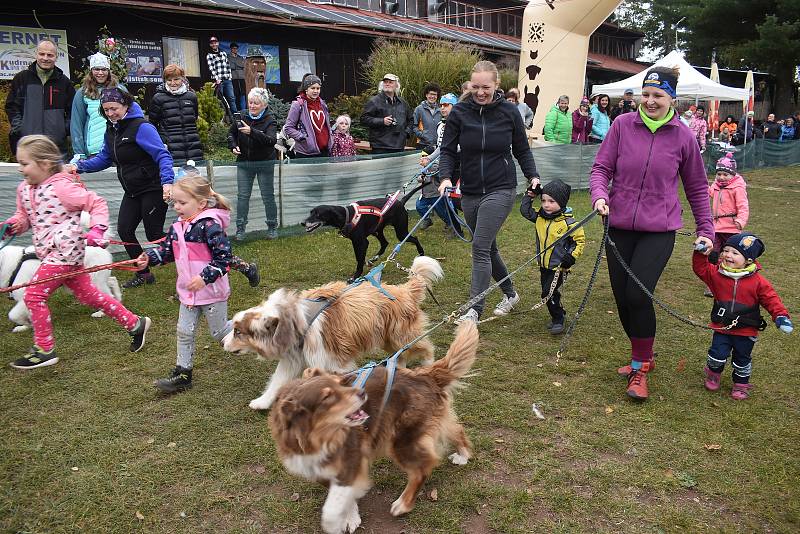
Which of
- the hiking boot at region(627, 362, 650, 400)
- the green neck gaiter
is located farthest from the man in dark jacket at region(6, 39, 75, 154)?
→ the hiking boot at region(627, 362, 650, 400)

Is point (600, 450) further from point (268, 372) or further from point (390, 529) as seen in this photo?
point (268, 372)

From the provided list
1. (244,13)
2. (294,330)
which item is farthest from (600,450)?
(244,13)

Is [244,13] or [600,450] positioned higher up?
[244,13]

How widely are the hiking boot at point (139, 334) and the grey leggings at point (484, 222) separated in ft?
9.29

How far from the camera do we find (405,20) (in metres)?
21.5

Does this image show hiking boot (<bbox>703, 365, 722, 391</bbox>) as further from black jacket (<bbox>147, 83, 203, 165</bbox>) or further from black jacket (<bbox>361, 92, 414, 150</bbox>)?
black jacket (<bbox>361, 92, 414, 150</bbox>)

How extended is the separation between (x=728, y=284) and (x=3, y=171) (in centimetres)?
817

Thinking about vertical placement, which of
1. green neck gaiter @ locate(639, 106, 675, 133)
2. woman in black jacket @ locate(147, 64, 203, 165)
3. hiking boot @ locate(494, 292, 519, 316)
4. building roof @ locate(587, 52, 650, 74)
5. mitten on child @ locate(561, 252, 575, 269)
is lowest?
hiking boot @ locate(494, 292, 519, 316)

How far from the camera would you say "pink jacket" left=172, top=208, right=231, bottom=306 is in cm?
400

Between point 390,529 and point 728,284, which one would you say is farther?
point 728,284

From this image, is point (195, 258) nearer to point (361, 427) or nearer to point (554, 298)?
point (361, 427)

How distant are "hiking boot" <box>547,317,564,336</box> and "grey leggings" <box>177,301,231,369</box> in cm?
296

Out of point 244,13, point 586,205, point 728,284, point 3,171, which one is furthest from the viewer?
point 244,13

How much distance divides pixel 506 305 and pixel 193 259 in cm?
316
